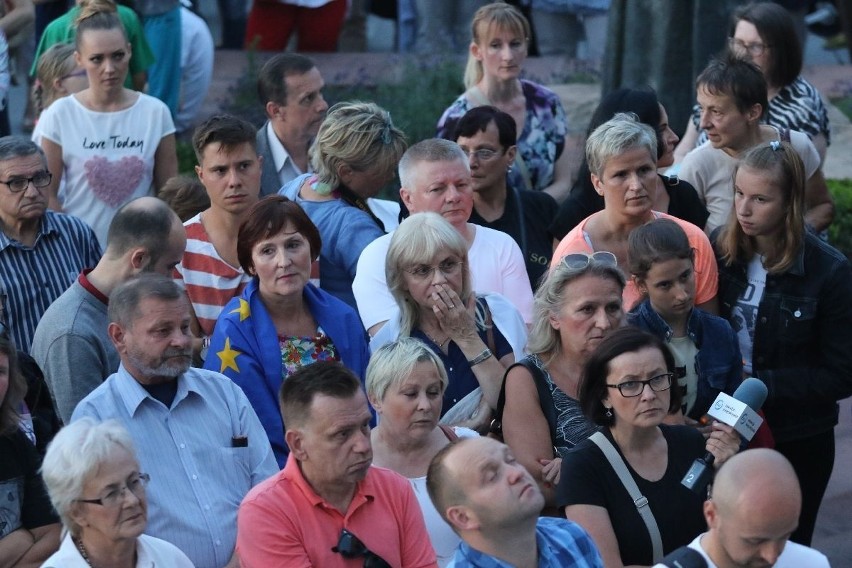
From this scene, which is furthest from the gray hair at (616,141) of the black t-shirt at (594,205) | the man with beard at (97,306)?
the man with beard at (97,306)

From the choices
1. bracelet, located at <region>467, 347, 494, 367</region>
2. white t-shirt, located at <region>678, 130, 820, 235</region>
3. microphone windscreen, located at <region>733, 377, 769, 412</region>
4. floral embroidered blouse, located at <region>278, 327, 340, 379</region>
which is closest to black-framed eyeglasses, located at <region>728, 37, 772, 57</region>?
white t-shirt, located at <region>678, 130, 820, 235</region>

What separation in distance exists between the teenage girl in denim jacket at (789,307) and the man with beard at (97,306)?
2.31m

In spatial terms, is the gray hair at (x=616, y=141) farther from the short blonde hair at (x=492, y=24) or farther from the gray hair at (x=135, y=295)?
the gray hair at (x=135, y=295)

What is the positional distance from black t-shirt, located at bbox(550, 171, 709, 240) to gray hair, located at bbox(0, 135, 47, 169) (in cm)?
232

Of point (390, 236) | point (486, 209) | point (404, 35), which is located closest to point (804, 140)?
point (486, 209)

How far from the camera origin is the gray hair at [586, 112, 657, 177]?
6414 mm

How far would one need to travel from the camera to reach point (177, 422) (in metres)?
5.32

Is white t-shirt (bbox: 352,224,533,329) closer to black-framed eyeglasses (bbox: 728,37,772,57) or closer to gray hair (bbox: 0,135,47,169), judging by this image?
gray hair (bbox: 0,135,47,169)

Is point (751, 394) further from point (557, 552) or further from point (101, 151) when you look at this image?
point (101, 151)

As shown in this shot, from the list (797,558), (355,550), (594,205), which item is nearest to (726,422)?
(797,558)

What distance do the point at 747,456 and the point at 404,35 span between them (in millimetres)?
9728

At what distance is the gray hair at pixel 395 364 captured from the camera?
527 centimetres

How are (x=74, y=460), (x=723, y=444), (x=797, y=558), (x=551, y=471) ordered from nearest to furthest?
(x=797, y=558) < (x=74, y=460) < (x=723, y=444) < (x=551, y=471)

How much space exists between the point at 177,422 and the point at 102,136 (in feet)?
9.19
